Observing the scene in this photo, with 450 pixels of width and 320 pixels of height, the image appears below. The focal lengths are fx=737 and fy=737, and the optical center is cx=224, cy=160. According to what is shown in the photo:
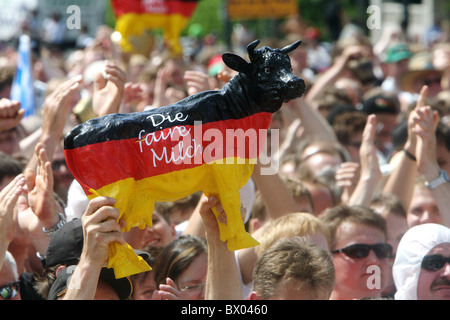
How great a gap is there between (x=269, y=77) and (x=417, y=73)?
614cm

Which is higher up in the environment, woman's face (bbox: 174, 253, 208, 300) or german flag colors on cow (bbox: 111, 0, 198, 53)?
german flag colors on cow (bbox: 111, 0, 198, 53)

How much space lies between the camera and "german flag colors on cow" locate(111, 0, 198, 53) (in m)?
9.32

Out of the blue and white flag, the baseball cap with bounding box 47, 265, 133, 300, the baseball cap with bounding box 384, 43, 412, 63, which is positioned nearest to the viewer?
the baseball cap with bounding box 47, 265, 133, 300

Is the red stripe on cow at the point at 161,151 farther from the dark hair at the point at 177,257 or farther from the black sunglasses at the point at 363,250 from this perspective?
the black sunglasses at the point at 363,250

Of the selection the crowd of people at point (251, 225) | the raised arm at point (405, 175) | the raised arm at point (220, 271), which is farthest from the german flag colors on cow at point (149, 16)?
the raised arm at point (220, 271)

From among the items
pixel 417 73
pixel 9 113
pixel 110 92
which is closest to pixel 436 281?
pixel 110 92

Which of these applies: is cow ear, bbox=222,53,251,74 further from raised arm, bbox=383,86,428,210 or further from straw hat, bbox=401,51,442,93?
straw hat, bbox=401,51,442,93

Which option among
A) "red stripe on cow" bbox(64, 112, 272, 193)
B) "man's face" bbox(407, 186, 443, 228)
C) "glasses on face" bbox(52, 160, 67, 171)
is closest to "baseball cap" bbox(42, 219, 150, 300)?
"red stripe on cow" bbox(64, 112, 272, 193)

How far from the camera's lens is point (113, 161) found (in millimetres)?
2209

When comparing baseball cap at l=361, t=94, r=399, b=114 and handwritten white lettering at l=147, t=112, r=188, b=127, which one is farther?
baseball cap at l=361, t=94, r=399, b=114

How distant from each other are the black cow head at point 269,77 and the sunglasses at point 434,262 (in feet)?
3.93

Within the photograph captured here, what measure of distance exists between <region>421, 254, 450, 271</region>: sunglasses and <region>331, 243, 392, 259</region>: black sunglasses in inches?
24.6

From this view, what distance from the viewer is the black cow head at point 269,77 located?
2230 millimetres
